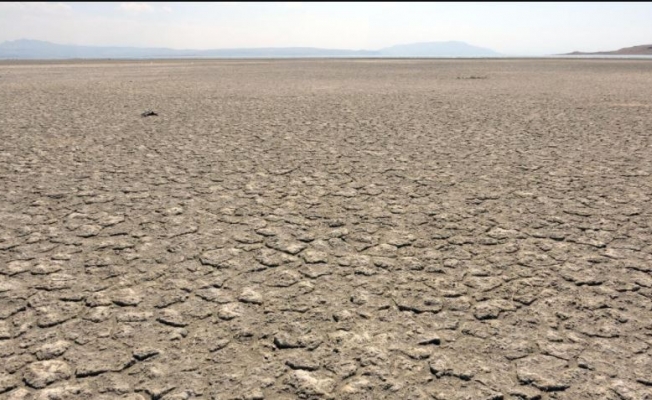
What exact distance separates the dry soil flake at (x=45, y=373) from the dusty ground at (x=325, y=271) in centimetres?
1

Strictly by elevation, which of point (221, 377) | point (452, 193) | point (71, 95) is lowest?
point (221, 377)

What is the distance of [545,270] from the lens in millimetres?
3738

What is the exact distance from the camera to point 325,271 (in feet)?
12.4

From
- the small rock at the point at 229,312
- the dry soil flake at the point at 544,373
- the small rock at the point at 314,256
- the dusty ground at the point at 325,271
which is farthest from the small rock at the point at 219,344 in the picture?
the dry soil flake at the point at 544,373

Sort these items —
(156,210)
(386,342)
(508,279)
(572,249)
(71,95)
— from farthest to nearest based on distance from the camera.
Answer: (71,95)
(156,210)
(572,249)
(508,279)
(386,342)

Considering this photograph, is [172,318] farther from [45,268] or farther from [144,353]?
[45,268]

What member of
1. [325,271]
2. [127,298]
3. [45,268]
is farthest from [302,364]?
[45,268]

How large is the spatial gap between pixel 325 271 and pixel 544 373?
1.80 metres

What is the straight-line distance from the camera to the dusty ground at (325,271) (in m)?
2.58

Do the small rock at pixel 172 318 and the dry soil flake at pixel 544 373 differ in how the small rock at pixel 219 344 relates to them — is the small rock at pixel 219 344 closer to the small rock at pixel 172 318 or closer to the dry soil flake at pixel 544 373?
the small rock at pixel 172 318

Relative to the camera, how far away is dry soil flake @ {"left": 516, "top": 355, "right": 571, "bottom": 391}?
2482mm

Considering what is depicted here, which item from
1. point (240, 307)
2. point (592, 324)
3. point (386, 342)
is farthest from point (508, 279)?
point (240, 307)

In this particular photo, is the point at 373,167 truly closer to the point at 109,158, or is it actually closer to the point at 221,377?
the point at 109,158

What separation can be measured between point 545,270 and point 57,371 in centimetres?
362
